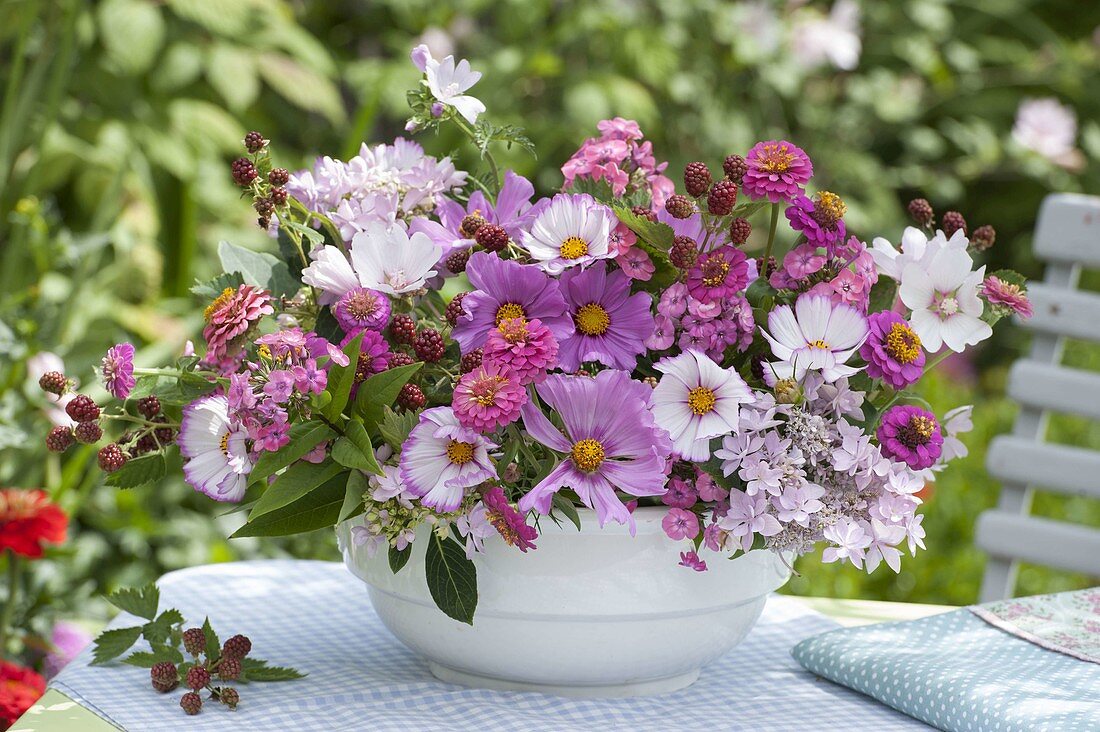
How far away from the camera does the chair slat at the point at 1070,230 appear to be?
160 cm

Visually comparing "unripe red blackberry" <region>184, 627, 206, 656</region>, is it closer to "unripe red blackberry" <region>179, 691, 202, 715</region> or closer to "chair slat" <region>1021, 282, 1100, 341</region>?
"unripe red blackberry" <region>179, 691, 202, 715</region>

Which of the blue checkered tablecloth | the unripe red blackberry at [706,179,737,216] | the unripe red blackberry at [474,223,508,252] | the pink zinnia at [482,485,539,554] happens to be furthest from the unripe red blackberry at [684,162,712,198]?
the blue checkered tablecloth

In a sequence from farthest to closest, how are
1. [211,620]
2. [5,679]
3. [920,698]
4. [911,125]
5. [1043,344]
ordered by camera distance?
[911,125], [1043,344], [5,679], [211,620], [920,698]

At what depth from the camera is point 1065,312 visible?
1.61 m

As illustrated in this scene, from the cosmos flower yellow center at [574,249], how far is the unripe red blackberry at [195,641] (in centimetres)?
39

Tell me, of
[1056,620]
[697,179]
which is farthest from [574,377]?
[1056,620]

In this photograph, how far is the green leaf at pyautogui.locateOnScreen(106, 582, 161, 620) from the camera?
3.08 ft

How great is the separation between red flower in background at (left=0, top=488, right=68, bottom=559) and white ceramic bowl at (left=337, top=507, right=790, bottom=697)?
65 cm

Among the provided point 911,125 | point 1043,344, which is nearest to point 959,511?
point 1043,344

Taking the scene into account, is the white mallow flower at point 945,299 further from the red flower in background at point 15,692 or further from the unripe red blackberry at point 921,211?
the red flower in background at point 15,692

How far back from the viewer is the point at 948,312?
2.65 feet

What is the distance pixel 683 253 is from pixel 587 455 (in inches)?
5.6

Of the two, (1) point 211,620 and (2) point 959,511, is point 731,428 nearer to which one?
(1) point 211,620

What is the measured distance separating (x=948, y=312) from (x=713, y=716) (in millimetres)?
336
